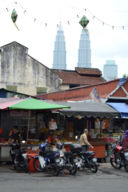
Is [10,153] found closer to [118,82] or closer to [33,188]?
[33,188]

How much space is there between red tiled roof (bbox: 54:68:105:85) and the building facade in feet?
7.77

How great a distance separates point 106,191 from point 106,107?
8.93 m

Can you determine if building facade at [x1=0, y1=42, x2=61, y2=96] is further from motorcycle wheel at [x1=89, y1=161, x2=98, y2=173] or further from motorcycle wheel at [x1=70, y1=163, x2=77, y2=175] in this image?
motorcycle wheel at [x1=70, y1=163, x2=77, y2=175]

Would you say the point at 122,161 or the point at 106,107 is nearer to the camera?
the point at 122,161

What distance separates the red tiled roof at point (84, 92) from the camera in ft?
81.1

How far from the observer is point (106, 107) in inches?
700

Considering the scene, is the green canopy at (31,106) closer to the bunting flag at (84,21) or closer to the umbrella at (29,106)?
the umbrella at (29,106)

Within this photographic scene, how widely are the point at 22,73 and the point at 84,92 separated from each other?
13155mm

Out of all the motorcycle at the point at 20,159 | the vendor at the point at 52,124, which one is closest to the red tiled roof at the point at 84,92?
the vendor at the point at 52,124

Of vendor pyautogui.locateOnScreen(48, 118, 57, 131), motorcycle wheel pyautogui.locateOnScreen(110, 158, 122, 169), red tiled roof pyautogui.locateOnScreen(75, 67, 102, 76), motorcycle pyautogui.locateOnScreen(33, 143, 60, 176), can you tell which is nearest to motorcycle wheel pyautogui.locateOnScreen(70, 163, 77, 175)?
motorcycle pyautogui.locateOnScreen(33, 143, 60, 176)

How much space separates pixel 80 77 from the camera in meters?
42.5

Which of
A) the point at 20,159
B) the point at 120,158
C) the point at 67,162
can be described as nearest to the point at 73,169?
the point at 67,162

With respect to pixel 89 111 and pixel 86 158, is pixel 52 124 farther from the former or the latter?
pixel 86 158

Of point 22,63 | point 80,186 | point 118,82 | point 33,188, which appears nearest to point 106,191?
point 80,186
